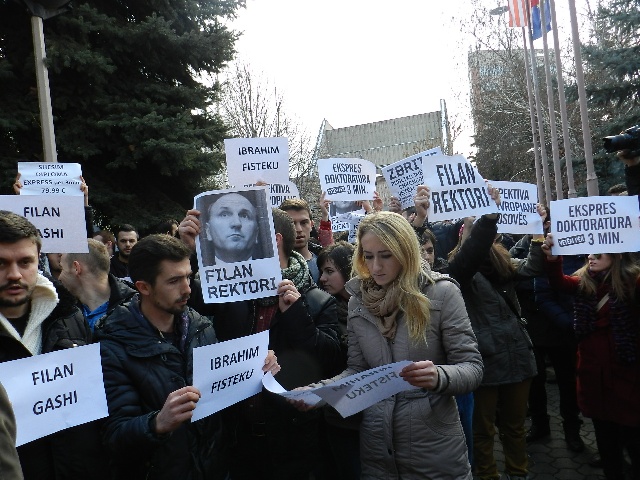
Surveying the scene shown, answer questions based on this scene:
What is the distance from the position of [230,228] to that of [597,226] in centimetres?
273

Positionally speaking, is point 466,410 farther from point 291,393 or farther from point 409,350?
point 291,393

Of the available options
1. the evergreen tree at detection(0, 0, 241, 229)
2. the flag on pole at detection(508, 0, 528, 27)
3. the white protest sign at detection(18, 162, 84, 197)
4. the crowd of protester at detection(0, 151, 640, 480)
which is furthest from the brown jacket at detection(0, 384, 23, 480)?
the flag on pole at detection(508, 0, 528, 27)

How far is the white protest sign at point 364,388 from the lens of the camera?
221cm

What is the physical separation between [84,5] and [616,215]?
399 inches

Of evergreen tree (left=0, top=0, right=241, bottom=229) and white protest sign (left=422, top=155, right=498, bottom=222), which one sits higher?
evergreen tree (left=0, top=0, right=241, bottom=229)

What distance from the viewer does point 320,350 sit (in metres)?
2.89

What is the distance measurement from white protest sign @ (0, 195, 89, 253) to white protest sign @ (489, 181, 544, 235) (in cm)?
335

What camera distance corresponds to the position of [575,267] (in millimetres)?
5309

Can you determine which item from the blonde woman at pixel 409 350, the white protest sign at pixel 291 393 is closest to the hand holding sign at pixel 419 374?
the blonde woman at pixel 409 350

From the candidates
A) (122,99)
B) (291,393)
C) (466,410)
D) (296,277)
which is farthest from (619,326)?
(122,99)

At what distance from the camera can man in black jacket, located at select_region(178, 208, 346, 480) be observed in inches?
113

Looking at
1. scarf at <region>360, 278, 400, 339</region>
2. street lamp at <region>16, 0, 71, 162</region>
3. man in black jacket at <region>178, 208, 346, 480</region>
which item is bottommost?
man in black jacket at <region>178, 208, 346, 480</region>

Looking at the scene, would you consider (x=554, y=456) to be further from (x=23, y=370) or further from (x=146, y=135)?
(x=146, y=135)

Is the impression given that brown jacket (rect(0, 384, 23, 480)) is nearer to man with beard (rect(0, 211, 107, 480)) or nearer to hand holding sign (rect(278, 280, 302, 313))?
man with beard (rect(0, 211, 107, 480))
